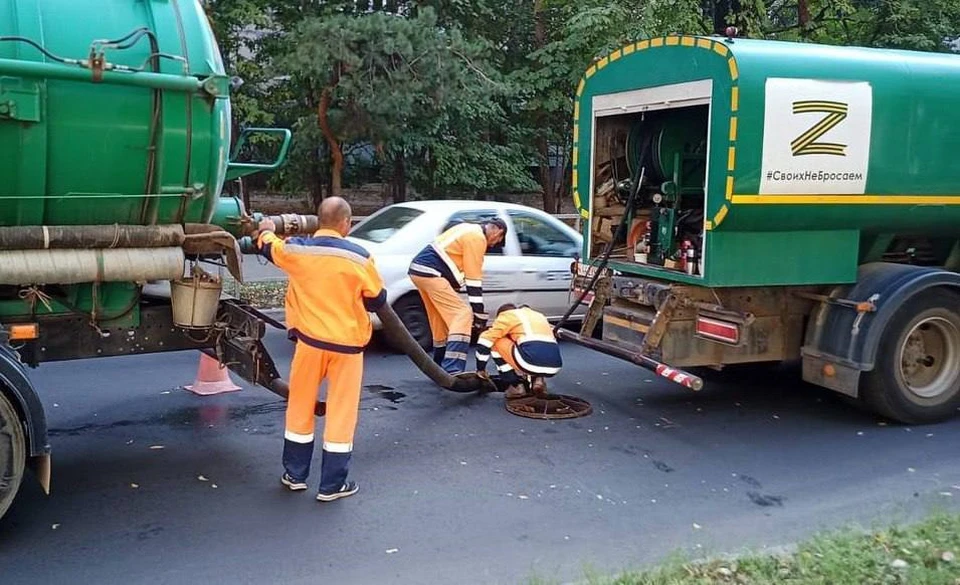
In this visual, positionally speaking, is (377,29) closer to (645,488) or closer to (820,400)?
(820,400)

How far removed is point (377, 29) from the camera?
40.4 ft

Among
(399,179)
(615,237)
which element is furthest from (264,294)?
(399,179)

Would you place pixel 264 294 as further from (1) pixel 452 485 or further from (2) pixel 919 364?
(2) pixel 919 364

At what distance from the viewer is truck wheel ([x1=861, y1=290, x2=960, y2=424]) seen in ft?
21.3

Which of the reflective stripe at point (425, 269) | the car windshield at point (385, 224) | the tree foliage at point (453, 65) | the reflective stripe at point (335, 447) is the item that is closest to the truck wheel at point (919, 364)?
the reflective stripe at point (425, 269)

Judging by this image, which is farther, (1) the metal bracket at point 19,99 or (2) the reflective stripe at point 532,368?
(2) the reflective stripe at point 532,368

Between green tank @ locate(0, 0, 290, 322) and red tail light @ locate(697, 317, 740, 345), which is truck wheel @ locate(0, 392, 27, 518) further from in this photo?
red tail light @ locate(697, 317, 740, 345)

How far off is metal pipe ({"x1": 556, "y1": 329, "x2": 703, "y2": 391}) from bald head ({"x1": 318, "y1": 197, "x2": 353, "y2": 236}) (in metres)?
2.56

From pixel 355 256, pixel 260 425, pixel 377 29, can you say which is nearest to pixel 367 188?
pixel 377 29

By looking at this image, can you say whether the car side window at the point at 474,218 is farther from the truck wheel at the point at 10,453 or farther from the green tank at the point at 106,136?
the truck wheel at the point at 10,453

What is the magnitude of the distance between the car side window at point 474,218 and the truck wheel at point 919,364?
11.8ft

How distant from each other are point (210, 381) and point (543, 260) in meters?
3.48

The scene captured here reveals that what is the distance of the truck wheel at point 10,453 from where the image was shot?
14.0 feet

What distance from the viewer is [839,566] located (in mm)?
3910
